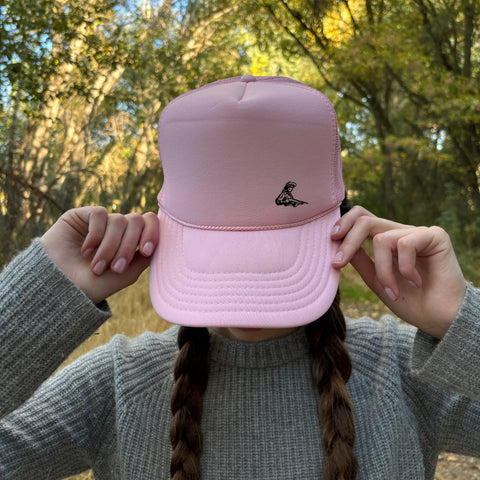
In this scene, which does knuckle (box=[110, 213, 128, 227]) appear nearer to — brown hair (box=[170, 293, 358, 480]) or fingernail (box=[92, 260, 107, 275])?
fingernail (box=[92, 260, 107, 275])

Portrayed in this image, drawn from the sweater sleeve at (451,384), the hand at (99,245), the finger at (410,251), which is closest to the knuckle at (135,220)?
the hand at (99,245)

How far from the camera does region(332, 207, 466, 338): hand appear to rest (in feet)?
3.51

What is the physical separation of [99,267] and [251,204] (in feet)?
1.20

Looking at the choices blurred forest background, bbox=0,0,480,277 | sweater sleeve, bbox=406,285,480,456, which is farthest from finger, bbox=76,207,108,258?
blurred forest background, bbox=0,0,480,277

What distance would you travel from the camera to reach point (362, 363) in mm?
1281

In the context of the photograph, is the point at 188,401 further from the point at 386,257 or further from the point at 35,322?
the point at 386,257

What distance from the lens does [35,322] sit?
3.48 feet

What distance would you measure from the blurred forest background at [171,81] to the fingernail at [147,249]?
116 inches

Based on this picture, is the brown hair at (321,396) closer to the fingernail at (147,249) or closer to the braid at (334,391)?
the braid at (334,391)

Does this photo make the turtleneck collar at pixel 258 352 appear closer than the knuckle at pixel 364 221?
No

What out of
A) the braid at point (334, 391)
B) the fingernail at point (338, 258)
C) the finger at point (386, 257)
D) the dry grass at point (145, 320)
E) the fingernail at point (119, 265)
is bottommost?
the dry grass at point (145, 320)

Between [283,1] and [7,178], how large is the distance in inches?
196

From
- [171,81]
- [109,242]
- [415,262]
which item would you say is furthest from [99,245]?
[171,81]

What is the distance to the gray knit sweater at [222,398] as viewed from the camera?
1.06 m
